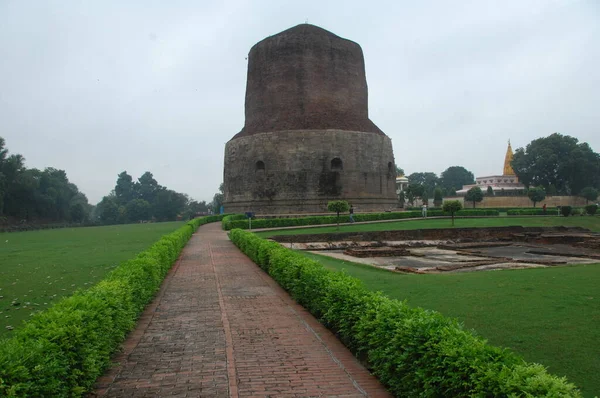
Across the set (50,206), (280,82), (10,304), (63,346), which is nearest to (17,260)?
(10,304)

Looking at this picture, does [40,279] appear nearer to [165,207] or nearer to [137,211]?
[137,211]

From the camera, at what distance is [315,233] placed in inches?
830

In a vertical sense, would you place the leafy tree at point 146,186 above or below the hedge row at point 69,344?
above

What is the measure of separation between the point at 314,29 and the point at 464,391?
34.1 metres

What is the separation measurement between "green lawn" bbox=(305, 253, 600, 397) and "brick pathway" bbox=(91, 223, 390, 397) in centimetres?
154

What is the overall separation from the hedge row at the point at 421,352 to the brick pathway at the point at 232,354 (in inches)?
9.9

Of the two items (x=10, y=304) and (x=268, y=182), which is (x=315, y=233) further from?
(x=10, y=304)

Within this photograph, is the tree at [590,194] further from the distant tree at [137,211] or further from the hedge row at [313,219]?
the distant tree at [137,211]

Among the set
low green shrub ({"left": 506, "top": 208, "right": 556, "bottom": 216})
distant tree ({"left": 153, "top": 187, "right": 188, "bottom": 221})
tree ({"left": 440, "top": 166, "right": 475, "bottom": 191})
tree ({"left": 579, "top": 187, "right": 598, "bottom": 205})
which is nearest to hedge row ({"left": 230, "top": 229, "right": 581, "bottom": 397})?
low green shrub ({"left": 506, "top": 208, "right": 556, "bottom": 216})


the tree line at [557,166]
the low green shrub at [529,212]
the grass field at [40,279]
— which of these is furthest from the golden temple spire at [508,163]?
the grass field at [40,279]

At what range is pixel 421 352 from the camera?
336 cm

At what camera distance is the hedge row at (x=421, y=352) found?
2623 millimetres

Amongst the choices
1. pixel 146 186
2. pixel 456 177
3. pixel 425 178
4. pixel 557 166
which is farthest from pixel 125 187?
pixel 557 166

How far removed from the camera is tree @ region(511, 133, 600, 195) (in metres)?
54.1
